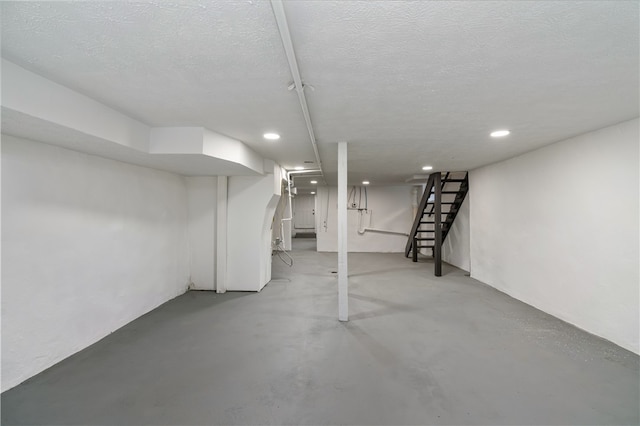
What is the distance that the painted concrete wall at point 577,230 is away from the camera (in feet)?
7.30

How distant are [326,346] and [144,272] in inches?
91.9

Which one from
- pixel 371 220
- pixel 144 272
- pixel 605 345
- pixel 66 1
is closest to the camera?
pixel 66 1

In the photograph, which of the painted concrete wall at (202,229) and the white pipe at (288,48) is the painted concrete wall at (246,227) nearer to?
the painted concrete wall at (202,229)

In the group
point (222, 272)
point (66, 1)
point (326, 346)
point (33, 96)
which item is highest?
point (66, 1)

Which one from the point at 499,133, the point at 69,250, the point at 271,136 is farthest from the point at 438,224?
the point at 69,250

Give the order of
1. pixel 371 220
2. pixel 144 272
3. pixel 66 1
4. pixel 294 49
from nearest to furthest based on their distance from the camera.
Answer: pixel 66 1, pixel 294 49, pixel 144 272, pixel 371 220

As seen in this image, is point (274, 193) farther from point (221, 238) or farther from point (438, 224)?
point (438, 224)

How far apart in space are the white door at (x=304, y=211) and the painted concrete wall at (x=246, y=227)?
8637mm

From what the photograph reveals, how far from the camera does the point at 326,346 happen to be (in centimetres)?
234

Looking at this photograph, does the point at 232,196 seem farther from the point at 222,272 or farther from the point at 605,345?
the point at 605,345

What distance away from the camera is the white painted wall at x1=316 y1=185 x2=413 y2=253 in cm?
759

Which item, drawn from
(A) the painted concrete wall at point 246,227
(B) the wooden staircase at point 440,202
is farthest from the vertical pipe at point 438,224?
(A) the painted concrete wall at point 246,227

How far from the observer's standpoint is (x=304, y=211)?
42.5 ft

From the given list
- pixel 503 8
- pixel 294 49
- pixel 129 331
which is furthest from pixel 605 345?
pixel 129 331
